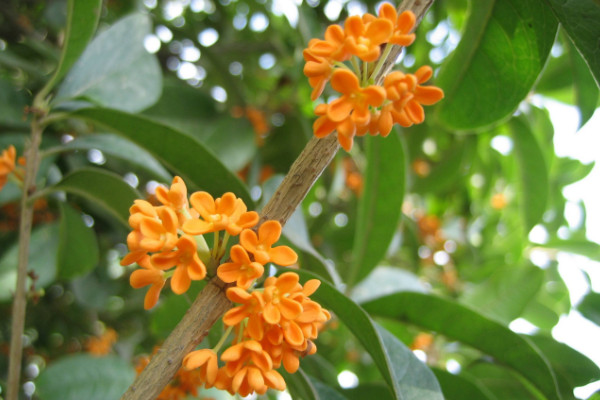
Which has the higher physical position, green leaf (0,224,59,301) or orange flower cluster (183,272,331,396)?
orange flower cluster (183,272,331,396)

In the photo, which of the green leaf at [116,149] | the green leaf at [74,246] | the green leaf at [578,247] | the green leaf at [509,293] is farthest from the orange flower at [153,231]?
the green leaf at [578,247]

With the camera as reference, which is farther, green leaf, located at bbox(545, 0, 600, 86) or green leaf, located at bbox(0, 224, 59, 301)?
green leaf, located at bbox(0, 224, 59, 301)

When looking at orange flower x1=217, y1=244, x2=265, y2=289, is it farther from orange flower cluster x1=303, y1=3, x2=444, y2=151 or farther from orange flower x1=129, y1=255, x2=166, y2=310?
orange flower cluster x1=303, y1=3, x2=444, y2=151

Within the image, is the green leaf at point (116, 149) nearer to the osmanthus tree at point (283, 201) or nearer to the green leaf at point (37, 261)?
the osmanthus tree at point (283, 201)

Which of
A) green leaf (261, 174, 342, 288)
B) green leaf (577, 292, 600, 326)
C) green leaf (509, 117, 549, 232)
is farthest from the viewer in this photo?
green leaf (509, 117, 549, 232)

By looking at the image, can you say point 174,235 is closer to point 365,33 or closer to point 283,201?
point 283,201

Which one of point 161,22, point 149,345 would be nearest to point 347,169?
point 161,22

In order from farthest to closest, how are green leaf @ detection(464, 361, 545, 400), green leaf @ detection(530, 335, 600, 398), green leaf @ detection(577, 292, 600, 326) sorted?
green leaf @ detection(577, 292, 600, 326)
green leaf @ detection(464, 361, 545, 400)
green leaf @ detection(530, 335, 600, 398)

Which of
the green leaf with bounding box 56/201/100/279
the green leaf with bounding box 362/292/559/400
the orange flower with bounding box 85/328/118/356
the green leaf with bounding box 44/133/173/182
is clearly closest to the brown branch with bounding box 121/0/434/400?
the green leaf with bounding box 362/292/559/400
